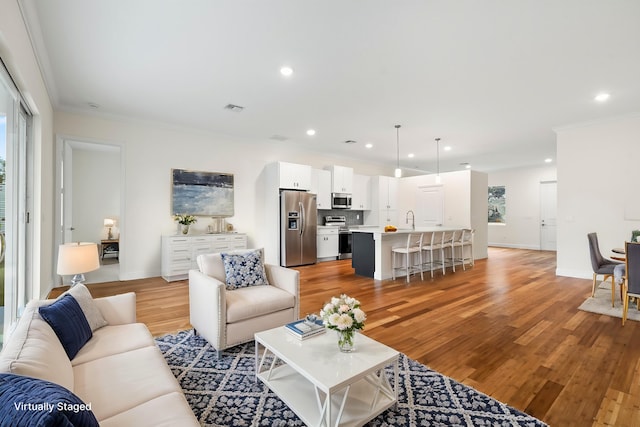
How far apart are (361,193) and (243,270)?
5.94m

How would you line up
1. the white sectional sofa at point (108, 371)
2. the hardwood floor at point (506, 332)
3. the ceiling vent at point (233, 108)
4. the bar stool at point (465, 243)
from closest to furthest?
1. the white sectional sofa at point (108, 371)
2. the hardwood floor at point (506, 332)
3. the ceiling vent at point (233, 108)
4. the bar stool at point (465, 243)

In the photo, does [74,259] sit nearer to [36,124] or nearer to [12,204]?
Result: [12,204]

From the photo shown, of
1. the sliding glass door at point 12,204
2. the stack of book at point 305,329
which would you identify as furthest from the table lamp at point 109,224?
the stack of book at point 305,329

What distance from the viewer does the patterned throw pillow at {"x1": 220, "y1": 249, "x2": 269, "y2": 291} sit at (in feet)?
9.81

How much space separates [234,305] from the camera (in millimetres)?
2553

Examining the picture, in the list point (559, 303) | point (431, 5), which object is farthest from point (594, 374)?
point (431, 5)

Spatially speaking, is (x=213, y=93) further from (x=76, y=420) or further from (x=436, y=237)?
(x=436, y=237)

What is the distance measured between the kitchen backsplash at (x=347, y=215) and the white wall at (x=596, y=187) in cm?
467

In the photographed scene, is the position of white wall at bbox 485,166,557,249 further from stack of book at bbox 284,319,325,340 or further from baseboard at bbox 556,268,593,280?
stack of book at bbox 284,319,325,340

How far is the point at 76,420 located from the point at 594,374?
3.20 meters

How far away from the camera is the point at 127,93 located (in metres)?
4.16

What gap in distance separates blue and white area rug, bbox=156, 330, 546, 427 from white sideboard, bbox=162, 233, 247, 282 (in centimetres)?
302

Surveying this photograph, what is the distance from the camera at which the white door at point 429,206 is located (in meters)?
8.49

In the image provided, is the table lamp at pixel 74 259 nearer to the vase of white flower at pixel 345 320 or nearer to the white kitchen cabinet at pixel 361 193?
the vase of white flower at pixel 345 320
